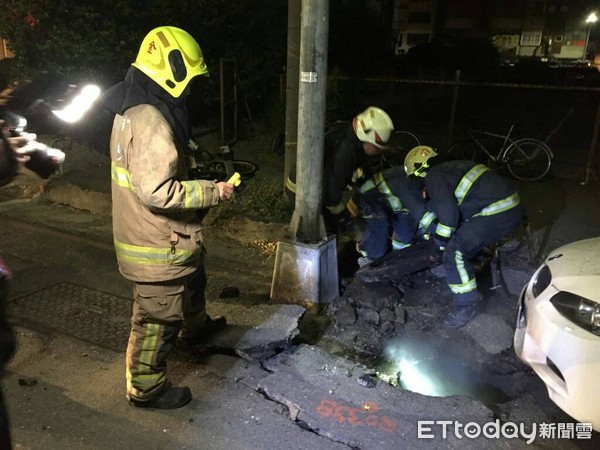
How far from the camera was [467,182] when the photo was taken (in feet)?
13.6

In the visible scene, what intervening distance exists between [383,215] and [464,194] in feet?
3.08

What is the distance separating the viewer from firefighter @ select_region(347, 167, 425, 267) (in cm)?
485

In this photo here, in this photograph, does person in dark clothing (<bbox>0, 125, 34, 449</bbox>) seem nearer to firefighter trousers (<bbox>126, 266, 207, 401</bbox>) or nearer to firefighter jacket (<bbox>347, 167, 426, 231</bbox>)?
firefighter trousers (<bbox>126, 266, 207, 401</bbox>)

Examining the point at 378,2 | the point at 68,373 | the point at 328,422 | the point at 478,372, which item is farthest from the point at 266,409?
the point at 378,2

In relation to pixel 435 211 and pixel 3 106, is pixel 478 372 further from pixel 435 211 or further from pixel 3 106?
pixel 3 106

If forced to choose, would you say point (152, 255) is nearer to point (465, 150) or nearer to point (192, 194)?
point (192, 194)

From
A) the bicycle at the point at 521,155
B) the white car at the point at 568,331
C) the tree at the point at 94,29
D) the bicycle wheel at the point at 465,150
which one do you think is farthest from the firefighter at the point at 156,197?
the bicycle wheel at the point at 465,150

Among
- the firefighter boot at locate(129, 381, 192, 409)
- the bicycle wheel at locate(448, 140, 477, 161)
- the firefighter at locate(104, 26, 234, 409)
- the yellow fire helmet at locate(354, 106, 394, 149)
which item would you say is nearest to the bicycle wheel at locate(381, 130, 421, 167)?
the bicycle wheel at locate(448, 140, 477, 161)

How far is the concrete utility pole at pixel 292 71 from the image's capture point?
4.98m

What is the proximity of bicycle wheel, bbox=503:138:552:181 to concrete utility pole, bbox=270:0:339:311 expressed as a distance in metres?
4.92

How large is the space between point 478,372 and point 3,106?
3.41 m

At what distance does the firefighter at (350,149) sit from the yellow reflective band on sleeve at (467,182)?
0.70 m

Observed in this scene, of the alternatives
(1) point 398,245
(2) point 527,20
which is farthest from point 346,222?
(2) point 527,20

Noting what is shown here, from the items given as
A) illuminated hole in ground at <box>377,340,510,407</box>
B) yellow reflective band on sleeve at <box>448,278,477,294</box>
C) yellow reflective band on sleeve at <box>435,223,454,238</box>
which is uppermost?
yellow reflective band on sleeve at <box>435,223,454,238</box>
